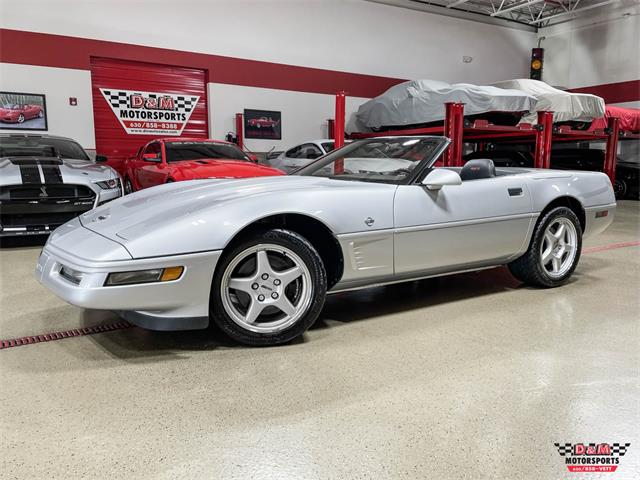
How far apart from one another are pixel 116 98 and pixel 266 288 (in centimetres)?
864

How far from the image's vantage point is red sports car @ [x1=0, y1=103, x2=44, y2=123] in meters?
8.42

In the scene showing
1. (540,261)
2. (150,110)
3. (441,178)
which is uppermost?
(150,110)

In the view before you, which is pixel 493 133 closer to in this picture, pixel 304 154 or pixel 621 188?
pixel 304 154

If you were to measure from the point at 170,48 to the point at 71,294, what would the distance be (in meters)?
9.03

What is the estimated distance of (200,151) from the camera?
6.47 meters

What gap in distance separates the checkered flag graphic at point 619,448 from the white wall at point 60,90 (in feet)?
31.5

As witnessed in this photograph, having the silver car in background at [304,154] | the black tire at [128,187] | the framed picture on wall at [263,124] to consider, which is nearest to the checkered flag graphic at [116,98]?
the black tire at [128,187]

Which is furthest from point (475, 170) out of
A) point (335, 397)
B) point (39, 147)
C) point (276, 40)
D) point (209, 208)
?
Answer: point (276, 40)

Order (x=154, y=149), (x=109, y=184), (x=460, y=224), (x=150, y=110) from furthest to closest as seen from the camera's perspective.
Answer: (x=150, y=110) → (x=154, y=149) → (x=109, y=184) → (x=460, y=224)

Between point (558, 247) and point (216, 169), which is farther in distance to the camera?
point (216, 169)

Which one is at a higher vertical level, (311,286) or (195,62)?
(195,62)

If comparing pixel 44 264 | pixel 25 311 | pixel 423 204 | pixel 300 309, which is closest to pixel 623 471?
pixel 300 309

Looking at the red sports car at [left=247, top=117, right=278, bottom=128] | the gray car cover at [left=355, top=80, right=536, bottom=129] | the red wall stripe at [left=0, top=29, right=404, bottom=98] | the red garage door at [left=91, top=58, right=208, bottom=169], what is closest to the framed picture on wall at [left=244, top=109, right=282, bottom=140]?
the red sports car at [left=247, top=117, right=278, bottom=128]

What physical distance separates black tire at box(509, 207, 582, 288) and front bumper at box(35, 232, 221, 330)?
2.24 metres
